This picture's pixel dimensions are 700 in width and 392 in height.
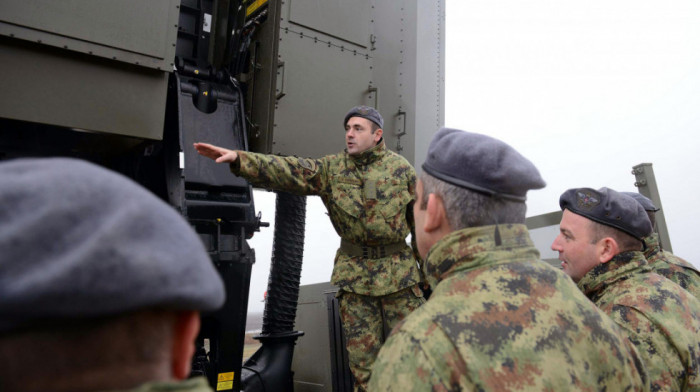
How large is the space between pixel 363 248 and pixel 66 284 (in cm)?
307

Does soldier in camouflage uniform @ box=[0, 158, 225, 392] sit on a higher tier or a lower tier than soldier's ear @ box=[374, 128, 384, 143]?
lower

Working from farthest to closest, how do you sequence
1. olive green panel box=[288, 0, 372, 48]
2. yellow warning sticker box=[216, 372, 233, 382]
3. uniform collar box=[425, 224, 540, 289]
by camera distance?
olive green panel box=[288, 0, 372, 48]
yellow warning sticker box=[216, 372, 233, 382]
uniform collar box=[425, 224, 540, 289]

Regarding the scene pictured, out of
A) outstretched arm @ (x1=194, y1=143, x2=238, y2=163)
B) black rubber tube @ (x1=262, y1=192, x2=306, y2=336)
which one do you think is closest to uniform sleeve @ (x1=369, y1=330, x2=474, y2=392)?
outstretched arm @ (x1=194, y1=143, x2=238, y2=163)

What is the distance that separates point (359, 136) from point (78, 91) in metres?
1.69

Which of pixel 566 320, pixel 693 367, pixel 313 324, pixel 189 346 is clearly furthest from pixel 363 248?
pixel 189 346

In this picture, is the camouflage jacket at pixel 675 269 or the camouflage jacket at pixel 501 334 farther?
the camouflage jacket at pixel 675 269

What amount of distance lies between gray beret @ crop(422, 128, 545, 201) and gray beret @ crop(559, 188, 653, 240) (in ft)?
3.31

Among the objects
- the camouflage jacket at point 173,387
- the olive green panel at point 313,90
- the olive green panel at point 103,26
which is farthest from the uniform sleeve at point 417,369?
the olive green panel at point 313,90

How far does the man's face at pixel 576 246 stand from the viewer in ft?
7.93

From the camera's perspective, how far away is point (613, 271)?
232 cm

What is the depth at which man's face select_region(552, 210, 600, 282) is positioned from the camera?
2418 mm

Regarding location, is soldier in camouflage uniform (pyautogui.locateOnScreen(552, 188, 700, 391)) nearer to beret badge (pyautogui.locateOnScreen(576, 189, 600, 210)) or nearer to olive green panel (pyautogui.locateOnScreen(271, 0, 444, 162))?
beret badge (pyautogui.locateOnScreen(576, 189, 600, 210))

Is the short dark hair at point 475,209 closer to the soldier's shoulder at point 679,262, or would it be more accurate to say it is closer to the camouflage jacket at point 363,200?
the camouflage jacket at point 363,200

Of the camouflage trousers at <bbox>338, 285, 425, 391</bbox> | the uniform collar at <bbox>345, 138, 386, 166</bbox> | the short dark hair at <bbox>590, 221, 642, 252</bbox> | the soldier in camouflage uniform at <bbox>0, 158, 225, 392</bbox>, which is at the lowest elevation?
the camouflage trousers at <bbox>338, 285, 425, 391</bbox>
